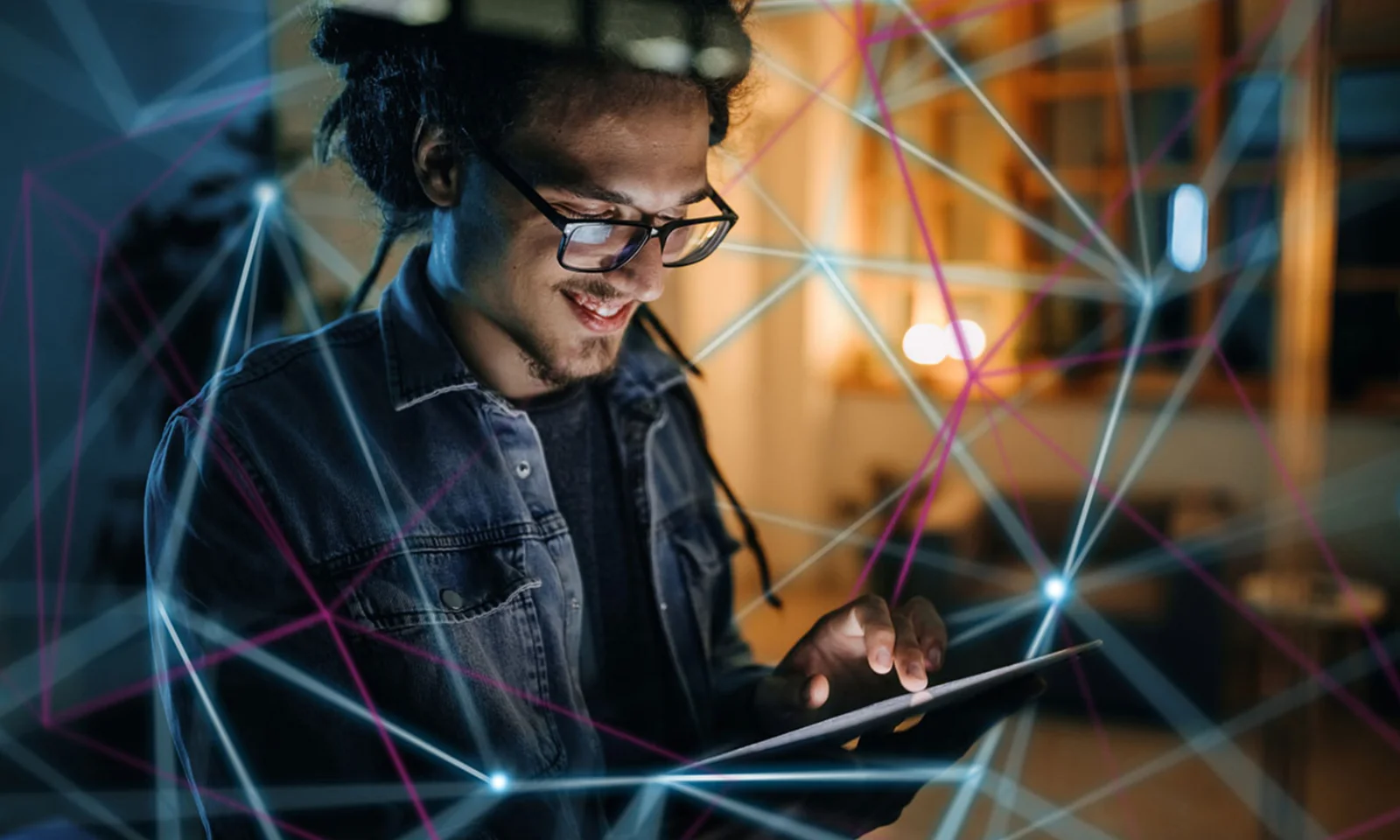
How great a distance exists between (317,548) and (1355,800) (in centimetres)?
118

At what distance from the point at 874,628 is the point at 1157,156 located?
2.74 ft

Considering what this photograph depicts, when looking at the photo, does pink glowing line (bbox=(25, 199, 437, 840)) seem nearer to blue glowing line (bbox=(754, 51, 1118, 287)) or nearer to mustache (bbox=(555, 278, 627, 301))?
mustache (bbox=(555, 278, 627, 301))

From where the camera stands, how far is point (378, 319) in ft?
3.04

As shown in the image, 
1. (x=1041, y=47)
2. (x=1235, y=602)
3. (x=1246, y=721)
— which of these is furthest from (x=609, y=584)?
(x=1235, y=602)

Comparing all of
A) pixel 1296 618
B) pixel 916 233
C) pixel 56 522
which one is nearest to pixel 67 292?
pixel 56 522

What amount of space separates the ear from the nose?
0.16 metres

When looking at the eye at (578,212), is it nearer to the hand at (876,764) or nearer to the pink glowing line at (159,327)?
the pink glowing line at (159,327)

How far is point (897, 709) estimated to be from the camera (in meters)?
0.84

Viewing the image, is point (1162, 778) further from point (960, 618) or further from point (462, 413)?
point (462, 413)

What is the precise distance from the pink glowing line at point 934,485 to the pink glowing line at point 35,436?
80 centimetres

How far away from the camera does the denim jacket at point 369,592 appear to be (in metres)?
0.80

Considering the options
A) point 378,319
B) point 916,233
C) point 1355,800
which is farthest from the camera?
point 916,233

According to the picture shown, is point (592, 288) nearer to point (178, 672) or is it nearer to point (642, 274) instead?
point (642, 274)

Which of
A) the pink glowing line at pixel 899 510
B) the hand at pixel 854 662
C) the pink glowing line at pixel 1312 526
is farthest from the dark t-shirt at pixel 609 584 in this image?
the pink glowing line at pixel 1312 526
